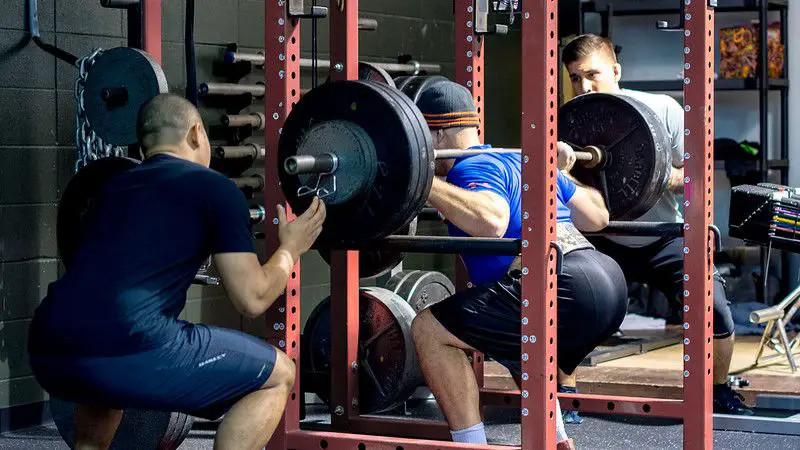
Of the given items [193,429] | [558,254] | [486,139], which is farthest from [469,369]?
[486,139]

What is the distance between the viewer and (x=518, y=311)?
3729 mm

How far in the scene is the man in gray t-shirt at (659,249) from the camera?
5.13 m

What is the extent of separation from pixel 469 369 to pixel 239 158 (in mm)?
2133

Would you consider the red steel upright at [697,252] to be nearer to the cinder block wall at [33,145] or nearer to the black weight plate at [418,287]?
the black weight plate at [418,287]

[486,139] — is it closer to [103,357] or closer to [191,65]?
[191,65]

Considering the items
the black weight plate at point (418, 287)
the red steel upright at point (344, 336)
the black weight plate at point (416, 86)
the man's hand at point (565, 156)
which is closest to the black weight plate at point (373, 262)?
the red steel upright at point (344, 336)

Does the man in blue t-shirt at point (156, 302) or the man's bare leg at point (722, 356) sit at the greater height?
the man in blue t-shirt at point (156, 302)

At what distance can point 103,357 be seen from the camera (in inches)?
127

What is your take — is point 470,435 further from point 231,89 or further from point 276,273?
point 231,89

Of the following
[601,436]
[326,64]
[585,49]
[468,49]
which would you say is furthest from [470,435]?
[326,64]

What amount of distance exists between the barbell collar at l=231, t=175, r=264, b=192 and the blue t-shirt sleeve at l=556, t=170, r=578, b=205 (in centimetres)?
179

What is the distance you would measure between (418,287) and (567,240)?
61.4 inches

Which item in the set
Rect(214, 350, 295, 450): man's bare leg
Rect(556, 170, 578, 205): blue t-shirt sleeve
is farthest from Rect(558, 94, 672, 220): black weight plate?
Rect(214, 350, 295, 450): man's bare leg

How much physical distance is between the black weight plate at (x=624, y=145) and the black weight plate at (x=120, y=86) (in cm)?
139
